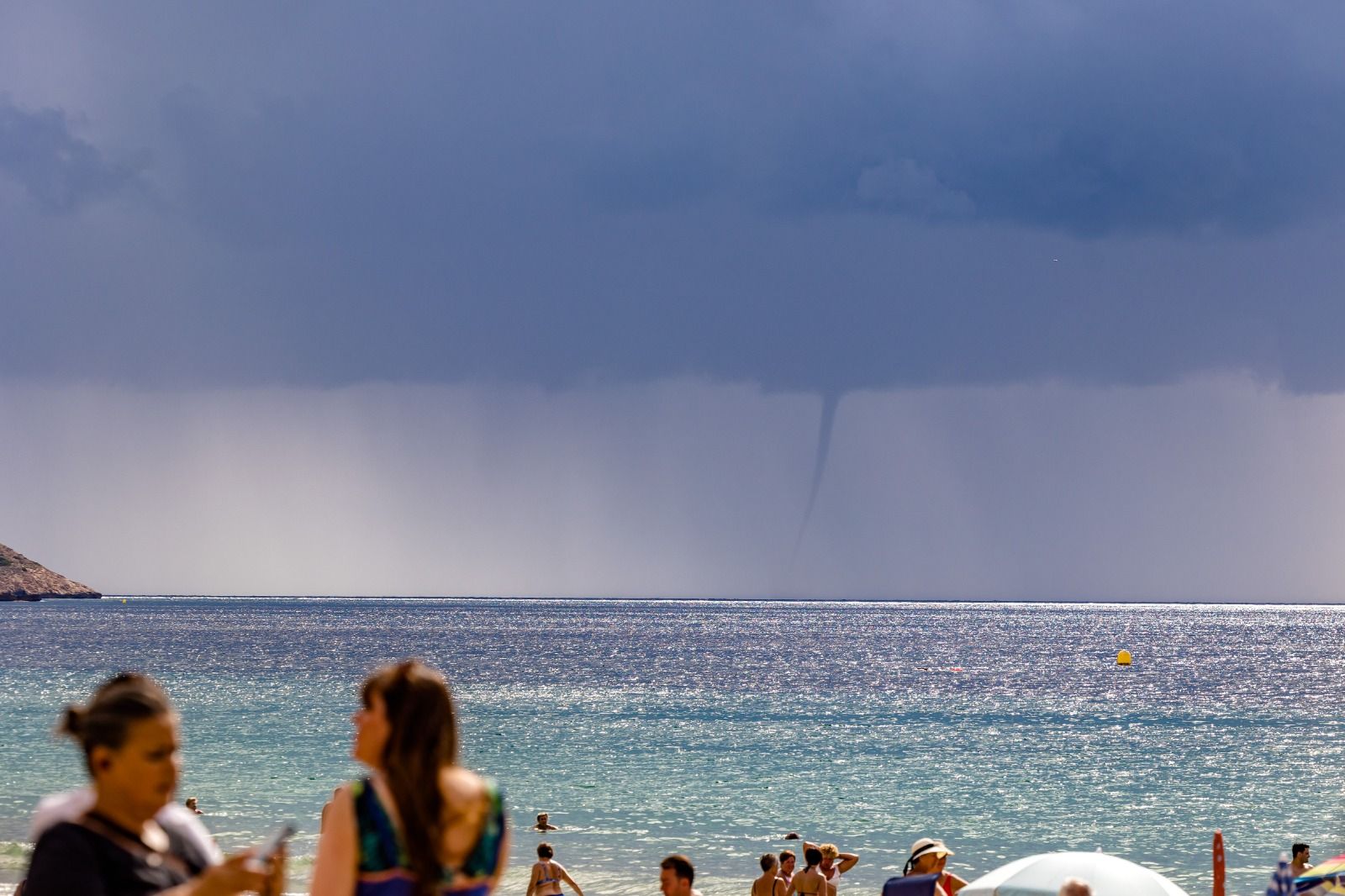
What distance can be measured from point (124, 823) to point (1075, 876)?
9629mm

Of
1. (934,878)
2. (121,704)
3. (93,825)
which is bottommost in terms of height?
(934,878)

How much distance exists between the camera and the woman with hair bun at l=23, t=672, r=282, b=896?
2.96 m

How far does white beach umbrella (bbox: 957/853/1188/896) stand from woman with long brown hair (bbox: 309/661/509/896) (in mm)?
9240

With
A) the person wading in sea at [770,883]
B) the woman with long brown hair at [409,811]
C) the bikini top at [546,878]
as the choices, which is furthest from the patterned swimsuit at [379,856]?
the bikini top at [546,878]

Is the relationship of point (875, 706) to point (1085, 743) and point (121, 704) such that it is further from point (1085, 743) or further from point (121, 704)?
point (121, 704)

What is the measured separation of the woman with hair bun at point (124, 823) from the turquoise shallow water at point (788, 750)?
67.9 feet

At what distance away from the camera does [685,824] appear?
30.8 meters

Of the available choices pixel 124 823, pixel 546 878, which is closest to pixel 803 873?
pixel 546 878

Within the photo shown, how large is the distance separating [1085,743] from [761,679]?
3313 centimetres

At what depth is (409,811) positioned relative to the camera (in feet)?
10.8

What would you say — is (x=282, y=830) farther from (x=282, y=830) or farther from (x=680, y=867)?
(x=680, y=867)

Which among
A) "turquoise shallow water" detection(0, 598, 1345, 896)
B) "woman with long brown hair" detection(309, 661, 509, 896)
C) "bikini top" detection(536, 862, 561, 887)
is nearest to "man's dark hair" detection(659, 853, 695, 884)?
"woman with long brown hair" detection(309, 661, 509, 896)

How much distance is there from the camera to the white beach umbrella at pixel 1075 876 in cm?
1149

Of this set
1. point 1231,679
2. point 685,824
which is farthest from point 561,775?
point 1231,679
